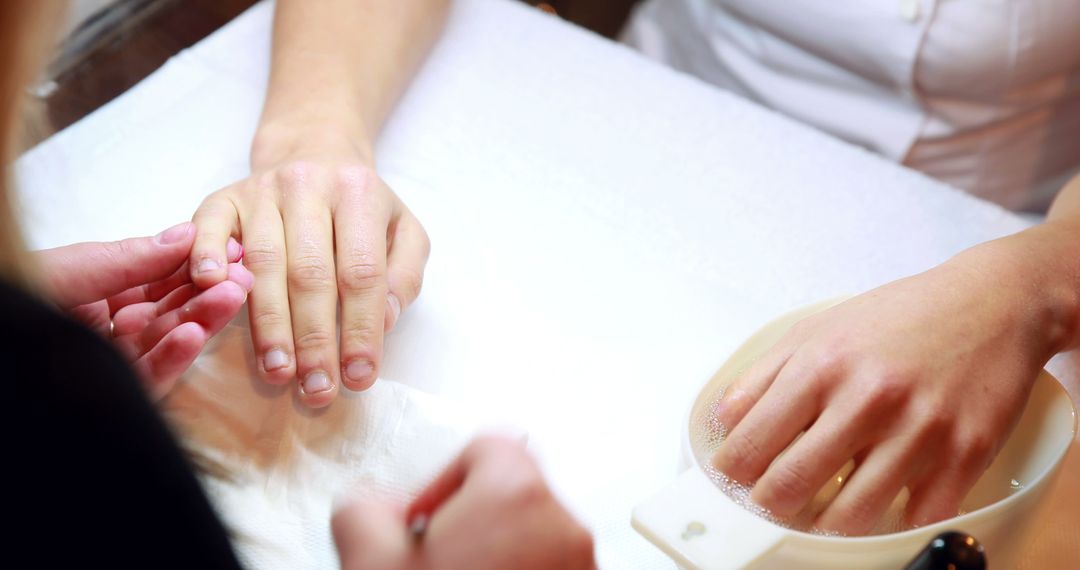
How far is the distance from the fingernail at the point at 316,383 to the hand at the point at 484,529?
180 mm

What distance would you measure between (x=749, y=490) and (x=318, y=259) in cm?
30

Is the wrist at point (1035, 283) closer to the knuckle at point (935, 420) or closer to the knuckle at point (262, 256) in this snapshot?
the knuckle at point (935, 420)

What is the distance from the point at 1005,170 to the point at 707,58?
1.03ft

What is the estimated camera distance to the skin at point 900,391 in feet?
1.66

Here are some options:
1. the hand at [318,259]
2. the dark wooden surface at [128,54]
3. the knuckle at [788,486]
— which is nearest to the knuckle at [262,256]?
the hand at [318,259]

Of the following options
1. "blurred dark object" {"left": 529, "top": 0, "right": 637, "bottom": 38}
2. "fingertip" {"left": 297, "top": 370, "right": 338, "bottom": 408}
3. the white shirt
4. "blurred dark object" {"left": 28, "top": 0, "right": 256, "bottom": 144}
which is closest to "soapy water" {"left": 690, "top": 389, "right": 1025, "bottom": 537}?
"fingertip" {"left": 297, "top": 370, "right": 338, "bottom": 408}

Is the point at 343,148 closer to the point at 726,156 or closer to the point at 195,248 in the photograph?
the point at 195,248

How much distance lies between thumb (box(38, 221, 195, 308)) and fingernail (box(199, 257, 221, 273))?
0.05ft

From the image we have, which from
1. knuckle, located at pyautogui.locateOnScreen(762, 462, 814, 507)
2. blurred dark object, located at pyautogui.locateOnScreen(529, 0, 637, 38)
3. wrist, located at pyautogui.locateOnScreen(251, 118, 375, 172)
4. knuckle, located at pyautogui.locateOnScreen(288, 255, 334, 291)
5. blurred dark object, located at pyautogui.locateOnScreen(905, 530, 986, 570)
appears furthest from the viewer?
blurred dark object, located at pyautogui.locateOnScreen(529, 0, 637, 38)

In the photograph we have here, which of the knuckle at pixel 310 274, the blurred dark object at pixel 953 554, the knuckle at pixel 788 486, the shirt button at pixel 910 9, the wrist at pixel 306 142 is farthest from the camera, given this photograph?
the shirt button at pixel 910 9

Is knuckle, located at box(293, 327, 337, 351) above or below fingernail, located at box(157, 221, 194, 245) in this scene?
below

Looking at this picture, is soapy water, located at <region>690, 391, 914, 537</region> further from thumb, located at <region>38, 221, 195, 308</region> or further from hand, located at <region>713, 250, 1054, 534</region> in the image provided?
thumb, located at <region>38, 221, 195, 308</region>

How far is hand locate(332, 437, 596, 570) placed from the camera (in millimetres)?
381

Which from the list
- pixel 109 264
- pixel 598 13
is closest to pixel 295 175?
pixel 109 264
